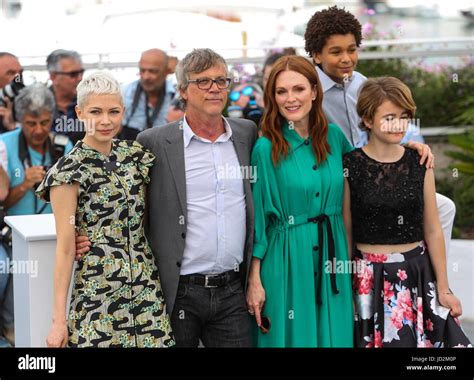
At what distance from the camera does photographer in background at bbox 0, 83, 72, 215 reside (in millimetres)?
5699

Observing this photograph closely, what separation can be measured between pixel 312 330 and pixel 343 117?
48.4 inches

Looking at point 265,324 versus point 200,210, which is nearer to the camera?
point 200,210

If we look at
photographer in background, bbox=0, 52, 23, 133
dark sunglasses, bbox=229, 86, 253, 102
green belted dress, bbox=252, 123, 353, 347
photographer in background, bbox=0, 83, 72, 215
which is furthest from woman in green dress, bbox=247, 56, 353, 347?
dark sunglasses, bbox=229, 86, 253, 102

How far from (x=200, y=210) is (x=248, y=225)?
24 centimetres

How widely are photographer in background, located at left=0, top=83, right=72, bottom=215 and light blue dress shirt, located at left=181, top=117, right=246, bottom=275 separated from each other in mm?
2219

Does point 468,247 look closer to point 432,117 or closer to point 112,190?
point 432,117

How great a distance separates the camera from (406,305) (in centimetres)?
388

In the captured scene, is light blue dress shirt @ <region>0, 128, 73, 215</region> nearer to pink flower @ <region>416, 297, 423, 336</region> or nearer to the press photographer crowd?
the press photographer crowd

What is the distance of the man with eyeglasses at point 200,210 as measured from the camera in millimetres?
3682

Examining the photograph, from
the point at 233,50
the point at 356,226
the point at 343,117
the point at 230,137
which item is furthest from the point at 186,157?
Answer: the point at 233,50

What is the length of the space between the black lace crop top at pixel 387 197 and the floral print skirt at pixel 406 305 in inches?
3.8

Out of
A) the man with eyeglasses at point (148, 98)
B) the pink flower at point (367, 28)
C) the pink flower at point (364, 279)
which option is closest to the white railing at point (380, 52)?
the pink flower at point (367, 28)

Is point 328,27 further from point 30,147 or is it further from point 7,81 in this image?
point 7,81

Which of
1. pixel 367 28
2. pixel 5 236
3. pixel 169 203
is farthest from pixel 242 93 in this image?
pixel 169 203
